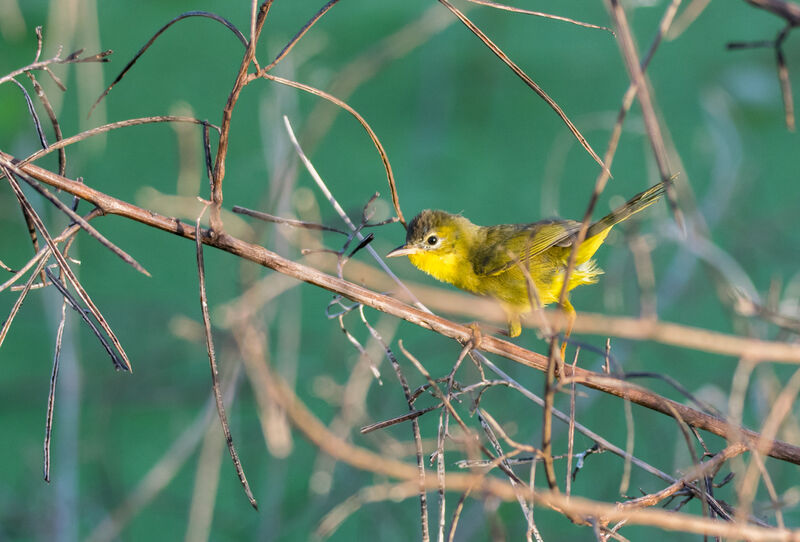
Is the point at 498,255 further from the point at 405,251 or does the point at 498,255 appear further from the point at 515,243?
the point at 405,251

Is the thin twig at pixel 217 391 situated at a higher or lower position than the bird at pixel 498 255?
lower

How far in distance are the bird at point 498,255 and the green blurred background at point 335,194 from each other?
113 centimetres

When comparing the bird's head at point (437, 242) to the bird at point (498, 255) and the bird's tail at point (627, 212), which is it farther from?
the bird's tail at point (627, 212)

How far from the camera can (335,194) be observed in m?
4.16

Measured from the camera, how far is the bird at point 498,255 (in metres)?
2.27

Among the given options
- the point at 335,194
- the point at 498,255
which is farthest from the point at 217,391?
the point at 335,194

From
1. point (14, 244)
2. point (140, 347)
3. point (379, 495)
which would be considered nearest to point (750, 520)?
point (379, 495)

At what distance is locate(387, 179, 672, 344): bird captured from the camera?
7.46 feet

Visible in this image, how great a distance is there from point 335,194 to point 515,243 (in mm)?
1933

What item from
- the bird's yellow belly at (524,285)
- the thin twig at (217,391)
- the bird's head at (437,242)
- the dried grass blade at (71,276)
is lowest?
the thin twig at (217,391)

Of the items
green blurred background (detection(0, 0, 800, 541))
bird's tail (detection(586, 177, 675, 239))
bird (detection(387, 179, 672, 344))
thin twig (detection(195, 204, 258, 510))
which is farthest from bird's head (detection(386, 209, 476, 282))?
thin twig (detection(195, 204, 258, 510))

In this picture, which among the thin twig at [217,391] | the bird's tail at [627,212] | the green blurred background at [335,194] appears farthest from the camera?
the green blurred background at [335,194]

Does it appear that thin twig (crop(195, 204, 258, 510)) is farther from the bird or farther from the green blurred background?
→ the green blurred background

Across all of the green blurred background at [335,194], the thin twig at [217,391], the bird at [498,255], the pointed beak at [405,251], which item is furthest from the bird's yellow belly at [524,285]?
the thin twig at [217,391]
